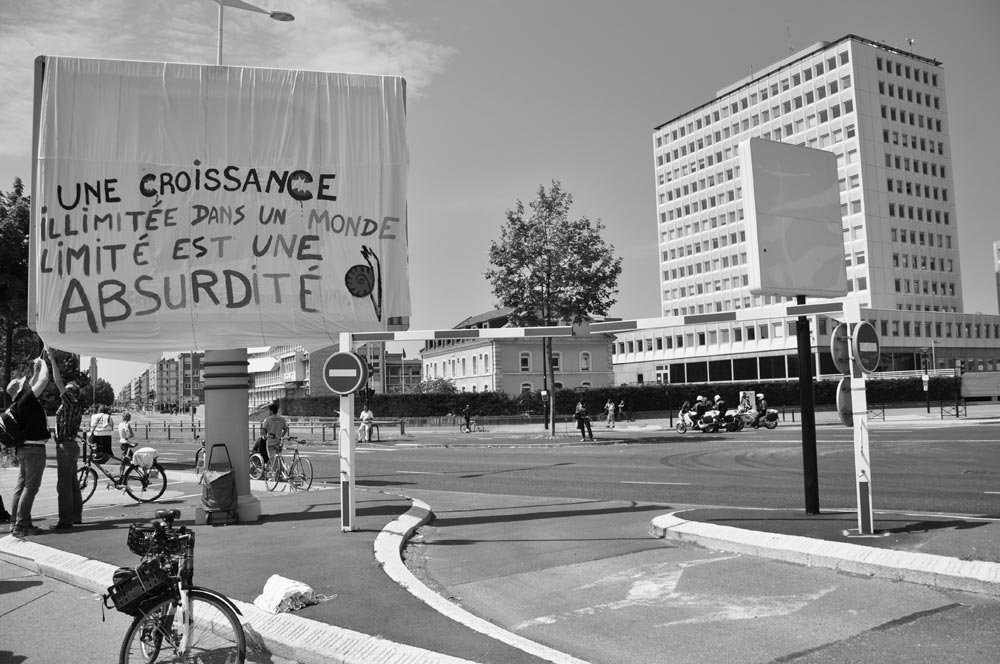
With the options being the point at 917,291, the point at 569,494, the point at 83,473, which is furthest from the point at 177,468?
the point at 917,291

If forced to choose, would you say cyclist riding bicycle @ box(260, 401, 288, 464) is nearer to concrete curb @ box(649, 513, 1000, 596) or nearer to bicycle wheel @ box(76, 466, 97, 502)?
bicycle wheel @ box(76, 466, 97, 502)

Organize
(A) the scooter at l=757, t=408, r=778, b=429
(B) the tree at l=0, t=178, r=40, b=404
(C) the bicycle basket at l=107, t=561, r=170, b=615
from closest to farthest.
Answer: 1. (C) the bicycle basket at l=107, t=561, r=170, b=615
2. (B) the tree at l=0, t=178, r=40, b=404
3. (A) the scooter at l=757, t=408, r=778, b=429

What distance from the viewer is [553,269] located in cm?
3828

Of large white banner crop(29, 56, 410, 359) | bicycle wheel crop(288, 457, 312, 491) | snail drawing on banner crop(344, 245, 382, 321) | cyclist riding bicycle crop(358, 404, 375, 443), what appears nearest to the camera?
large white banner crop(29, 56, 410, 359)

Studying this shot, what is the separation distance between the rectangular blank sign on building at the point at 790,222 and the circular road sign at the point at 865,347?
41.9 inches

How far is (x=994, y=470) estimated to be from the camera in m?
16.2

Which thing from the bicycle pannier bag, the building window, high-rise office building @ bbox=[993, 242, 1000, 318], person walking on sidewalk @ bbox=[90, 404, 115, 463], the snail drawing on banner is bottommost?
the bicycle pannier bag

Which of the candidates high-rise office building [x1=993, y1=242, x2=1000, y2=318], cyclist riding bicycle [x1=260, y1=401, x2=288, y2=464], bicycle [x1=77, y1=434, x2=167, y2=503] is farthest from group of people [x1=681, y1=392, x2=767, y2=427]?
high-rise office building [x1=993, y1=242, x2=1000, y2=318]

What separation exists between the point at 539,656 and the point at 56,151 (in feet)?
28.6

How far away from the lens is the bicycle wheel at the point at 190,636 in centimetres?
454

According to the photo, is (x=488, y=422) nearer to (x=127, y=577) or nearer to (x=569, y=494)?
(x=569, y=494)

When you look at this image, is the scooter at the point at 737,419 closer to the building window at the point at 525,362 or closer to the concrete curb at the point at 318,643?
the concrete curb at the point at 318,643

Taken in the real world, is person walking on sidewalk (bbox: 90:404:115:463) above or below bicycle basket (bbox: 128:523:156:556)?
above

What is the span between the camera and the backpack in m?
9.33
